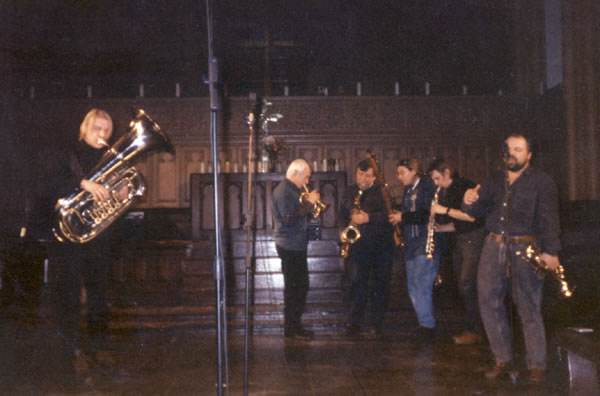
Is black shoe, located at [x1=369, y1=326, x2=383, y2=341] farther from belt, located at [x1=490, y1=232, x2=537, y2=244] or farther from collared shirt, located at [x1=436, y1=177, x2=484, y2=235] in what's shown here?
belt, located at [x1=490, y1=232, x2=537, y2=244]

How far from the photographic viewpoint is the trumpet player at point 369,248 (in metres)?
5.55

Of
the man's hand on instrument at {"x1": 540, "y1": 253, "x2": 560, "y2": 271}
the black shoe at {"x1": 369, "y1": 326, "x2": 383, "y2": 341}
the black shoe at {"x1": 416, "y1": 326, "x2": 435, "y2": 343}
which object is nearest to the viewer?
the man's hand on instrument at {"x1": 540, "y1": 253, "x2": 560, "y2": 271}

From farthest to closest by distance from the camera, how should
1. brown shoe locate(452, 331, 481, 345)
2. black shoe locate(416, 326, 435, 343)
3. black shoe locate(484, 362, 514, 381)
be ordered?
black shoe locate(416, 326, 435, 343)
brown shoe locate(452, 331, 481, 345)
black shoe locate(484, 362, 514, 381)

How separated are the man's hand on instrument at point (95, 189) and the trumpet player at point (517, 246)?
280 centimetres


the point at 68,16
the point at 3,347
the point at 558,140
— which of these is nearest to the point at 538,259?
the point at 3,347

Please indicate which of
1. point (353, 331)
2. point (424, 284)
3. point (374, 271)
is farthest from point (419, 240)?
point (353, 331)

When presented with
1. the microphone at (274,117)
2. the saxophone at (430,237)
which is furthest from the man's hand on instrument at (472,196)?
the microphone at (274,117)

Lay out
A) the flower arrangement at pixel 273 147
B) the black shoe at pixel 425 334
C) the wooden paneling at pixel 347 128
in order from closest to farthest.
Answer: the black shoe at pixel 425 334
the flower arrangement at pixel 273 147
the wooden paneling at pixel 347 128

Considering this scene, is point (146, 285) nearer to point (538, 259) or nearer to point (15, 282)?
point (15, 282)

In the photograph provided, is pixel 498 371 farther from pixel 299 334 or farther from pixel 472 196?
pixel 299 334

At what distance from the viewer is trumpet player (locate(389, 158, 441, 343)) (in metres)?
5.44

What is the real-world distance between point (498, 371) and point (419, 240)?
5.50 feet

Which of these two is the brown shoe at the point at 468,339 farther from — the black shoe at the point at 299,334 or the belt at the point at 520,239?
the belt at the point at 520,239

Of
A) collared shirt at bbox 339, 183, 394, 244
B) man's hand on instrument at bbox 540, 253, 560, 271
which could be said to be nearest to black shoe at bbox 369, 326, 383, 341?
collared shirt at bbox 339, 183, 394, 244
